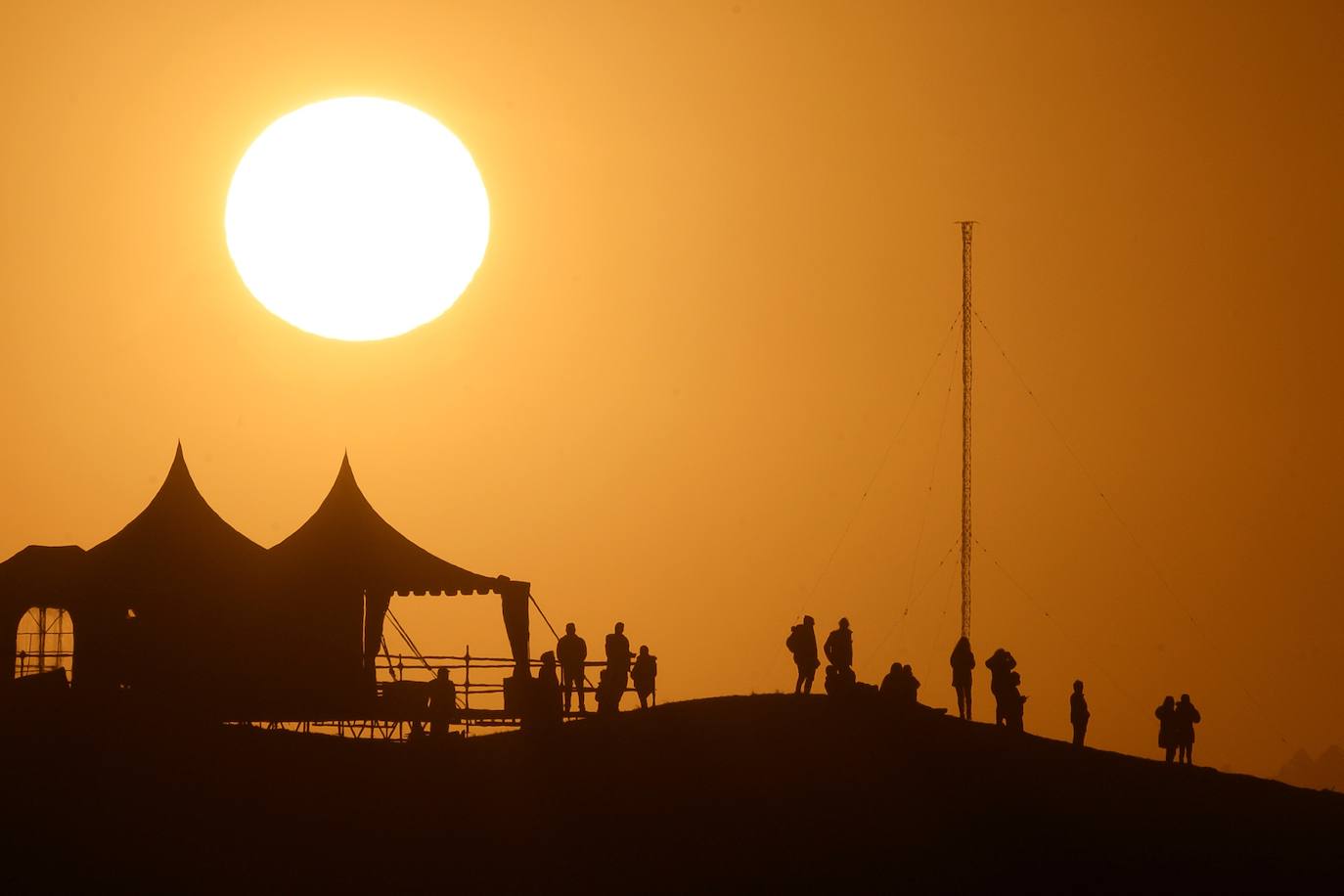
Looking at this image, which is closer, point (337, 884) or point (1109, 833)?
point (337, 884)

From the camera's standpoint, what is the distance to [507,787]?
28.4 meters

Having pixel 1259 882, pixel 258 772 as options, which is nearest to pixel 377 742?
pixel 258 772

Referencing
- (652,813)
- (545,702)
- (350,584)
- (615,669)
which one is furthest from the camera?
(350,584)

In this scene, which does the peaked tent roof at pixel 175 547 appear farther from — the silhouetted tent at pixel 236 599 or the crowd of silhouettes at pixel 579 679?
the crowd of silhouettes at pixel 579 679

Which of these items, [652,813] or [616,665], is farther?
[616,665]

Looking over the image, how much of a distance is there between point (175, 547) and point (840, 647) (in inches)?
502

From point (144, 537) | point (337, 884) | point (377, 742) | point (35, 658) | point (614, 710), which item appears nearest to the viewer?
point (337, 884)

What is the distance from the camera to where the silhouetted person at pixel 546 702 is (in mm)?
30594

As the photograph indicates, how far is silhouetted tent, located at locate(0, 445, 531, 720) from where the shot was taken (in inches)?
1378

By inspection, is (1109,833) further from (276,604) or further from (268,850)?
(276,604)

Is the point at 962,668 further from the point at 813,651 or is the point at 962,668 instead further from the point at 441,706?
the point at 441,706

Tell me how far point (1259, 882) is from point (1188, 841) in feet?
4.70

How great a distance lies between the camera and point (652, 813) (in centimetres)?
2777

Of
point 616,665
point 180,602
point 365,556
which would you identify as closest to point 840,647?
point 616,665
